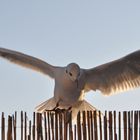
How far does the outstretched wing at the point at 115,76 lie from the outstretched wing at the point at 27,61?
0.75 metres

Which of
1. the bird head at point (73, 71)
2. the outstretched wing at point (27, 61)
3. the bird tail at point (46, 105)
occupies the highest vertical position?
the outstretched wing at point (27, 61)

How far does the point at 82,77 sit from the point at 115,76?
0.86 metres

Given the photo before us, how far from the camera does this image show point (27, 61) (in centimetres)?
997

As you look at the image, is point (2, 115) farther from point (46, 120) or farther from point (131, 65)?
point (131, 65)

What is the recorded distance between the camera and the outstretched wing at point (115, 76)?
965 centimetres

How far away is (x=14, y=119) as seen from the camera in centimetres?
526

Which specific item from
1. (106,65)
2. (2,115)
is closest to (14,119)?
(2,115)

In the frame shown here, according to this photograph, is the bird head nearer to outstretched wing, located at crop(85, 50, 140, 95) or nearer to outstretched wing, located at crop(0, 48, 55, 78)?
outstretched wing, located at crop(85, 50, 140, 95)

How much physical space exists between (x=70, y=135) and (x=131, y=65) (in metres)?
4.62

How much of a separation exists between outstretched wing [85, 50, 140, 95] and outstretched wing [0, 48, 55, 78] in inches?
29.5

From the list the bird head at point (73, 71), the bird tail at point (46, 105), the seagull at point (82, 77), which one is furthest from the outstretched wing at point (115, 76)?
the bird tail at point (46, 105)

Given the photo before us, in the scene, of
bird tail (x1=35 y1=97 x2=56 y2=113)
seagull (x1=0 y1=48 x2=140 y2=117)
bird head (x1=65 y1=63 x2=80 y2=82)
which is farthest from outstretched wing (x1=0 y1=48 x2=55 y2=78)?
bird head (x1=65 y1=63 x2=80 y2=82)

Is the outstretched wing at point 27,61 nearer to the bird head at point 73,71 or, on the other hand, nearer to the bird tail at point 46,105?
the bird tail at point 46,105

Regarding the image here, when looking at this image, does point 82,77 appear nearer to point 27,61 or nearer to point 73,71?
point 73,71
